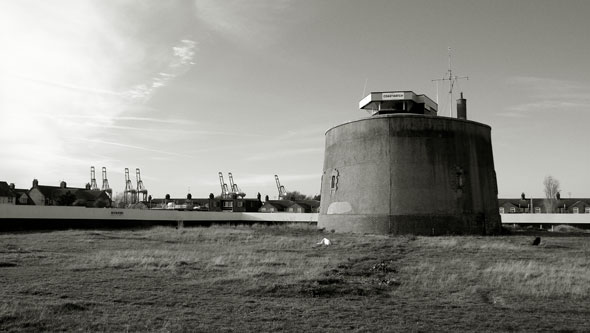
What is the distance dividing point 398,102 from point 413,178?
602cm

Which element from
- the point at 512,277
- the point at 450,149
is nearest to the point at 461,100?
the point at 450,149

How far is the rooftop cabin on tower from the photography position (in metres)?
30.2

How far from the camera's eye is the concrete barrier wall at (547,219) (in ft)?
144

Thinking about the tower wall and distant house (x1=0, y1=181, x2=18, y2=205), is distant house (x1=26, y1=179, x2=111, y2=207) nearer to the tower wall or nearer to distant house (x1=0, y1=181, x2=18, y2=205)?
distant house (x1=0, y1=181, x2=18, y2=205)

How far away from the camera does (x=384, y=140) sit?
2788 centimetres

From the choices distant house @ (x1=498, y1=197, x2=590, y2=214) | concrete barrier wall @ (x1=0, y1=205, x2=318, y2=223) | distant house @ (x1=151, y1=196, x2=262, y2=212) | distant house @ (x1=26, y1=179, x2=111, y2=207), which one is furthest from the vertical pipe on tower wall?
distant house @ (x1=151, y1=196, x2=262, y2=212)

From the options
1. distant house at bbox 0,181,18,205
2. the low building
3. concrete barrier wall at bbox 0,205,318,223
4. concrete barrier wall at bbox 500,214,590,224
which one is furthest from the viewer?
the low building

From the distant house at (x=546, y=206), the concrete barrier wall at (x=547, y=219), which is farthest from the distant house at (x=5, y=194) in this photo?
the distant house at (x=546, y=206)

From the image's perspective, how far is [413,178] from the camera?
88.7 ft

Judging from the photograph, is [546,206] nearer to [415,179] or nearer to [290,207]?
[290,207]

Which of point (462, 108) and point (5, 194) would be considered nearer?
point (462, 108)

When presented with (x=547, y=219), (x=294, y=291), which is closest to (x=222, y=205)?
(x=547, y=219)

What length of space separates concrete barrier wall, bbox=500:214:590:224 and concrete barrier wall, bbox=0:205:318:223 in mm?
19177

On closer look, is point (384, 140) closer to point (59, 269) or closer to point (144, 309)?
point (59, 269)
